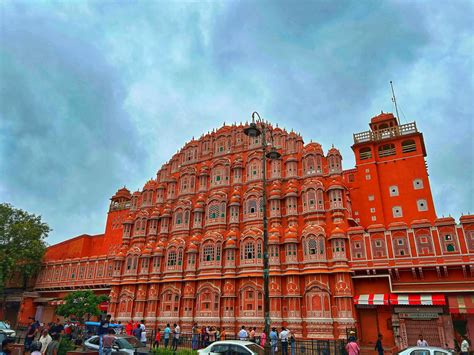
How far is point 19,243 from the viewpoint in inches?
1766

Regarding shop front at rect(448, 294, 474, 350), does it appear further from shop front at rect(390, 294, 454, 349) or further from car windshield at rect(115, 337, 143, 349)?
car windshield at rect(115, 337, 143, 349)

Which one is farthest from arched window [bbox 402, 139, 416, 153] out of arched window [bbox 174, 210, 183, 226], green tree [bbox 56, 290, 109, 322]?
green tree [bbox 56, 290, 109, 322]

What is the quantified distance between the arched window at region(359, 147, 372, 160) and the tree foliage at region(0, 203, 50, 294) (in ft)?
140

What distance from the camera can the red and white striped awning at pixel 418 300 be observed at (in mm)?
25438

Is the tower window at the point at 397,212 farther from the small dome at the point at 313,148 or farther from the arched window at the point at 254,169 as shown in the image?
the arched window at the point at 254,169

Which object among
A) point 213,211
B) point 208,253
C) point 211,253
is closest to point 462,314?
point 211,253

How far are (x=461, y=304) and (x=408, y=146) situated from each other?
16.1m

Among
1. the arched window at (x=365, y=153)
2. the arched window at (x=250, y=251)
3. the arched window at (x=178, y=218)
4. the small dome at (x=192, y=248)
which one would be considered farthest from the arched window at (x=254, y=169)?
the arched window at (x=365, y=153)

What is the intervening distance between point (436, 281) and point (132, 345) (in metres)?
22.7

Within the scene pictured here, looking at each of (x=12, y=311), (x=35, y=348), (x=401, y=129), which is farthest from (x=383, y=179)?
(x=12, y=311)

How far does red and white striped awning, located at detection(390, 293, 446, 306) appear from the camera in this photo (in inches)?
1001

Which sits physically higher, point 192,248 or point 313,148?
point 313,148

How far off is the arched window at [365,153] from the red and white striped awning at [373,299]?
14913mm

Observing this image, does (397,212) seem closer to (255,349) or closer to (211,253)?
(211,253)
